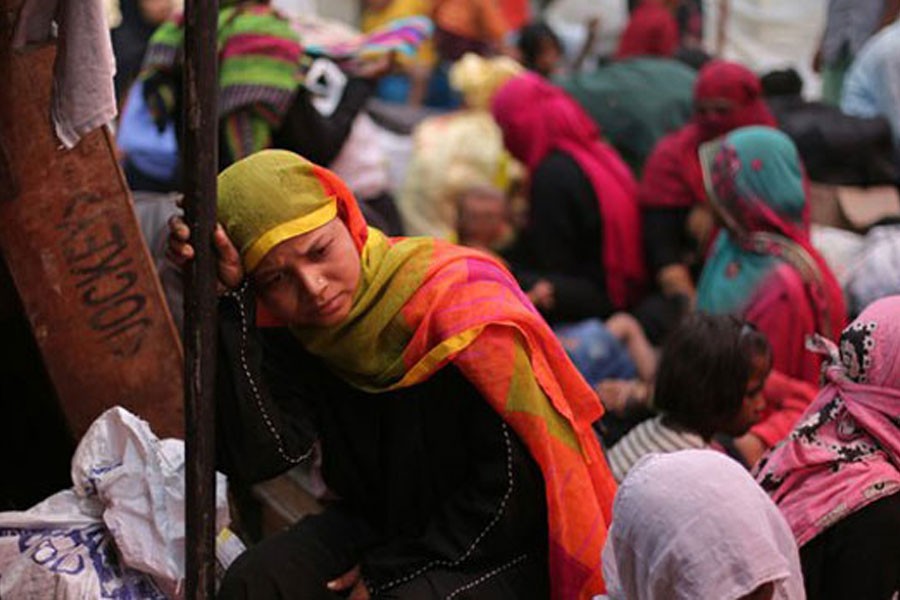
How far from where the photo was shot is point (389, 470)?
326 cm

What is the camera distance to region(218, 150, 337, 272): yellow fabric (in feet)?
9.64

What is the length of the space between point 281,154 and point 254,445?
0.61 metres

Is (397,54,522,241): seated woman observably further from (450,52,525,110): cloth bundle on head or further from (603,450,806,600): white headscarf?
(603,450,806,600): white headscarf

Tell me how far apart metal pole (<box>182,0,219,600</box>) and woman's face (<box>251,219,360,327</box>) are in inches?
8.3

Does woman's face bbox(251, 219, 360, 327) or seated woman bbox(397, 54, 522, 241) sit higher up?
woman's face bbox(251, 219, 360, 327)

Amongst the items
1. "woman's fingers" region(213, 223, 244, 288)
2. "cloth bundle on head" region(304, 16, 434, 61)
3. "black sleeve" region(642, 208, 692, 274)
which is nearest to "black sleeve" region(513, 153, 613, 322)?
"black sleeve" region(642, 208, 692, 274)

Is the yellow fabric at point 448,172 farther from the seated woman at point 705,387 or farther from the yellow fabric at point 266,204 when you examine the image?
the yellow fabric at point 266,204

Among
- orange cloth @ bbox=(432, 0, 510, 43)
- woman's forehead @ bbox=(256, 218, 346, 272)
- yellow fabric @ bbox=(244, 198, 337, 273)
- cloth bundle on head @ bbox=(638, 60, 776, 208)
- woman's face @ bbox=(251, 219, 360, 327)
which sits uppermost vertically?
yellow fabric @ bbox=(244, 198, 337, 273)

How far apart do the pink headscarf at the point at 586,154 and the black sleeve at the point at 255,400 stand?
3.20m

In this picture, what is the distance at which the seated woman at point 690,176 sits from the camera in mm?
6301

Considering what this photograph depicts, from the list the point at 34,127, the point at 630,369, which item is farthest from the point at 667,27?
the point at 34,127

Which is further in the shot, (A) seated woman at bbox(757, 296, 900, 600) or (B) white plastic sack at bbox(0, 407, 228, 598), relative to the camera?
(B) white plastic sack at bbox(0, 407, 228, 598)

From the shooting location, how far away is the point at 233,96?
Answer: 17.2 feet

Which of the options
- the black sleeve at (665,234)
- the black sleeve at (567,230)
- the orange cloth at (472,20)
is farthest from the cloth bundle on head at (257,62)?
the orange cloth at (472,20)
